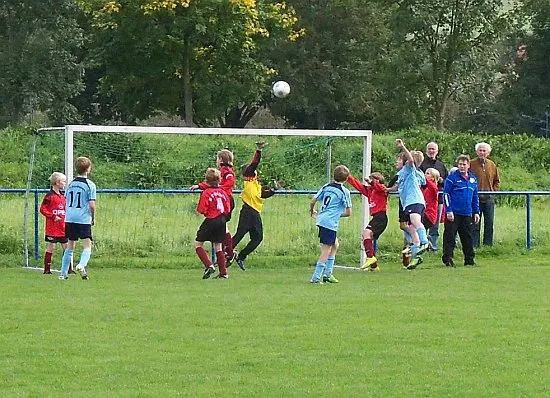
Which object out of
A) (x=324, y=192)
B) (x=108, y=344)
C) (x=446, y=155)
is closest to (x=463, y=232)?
(x=324, y=192)

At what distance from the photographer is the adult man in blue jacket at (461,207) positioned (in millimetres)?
17953

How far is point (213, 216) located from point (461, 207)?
14.6 feet

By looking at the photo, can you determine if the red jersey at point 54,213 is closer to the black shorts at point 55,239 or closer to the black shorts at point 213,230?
the black shorts at point 55,239

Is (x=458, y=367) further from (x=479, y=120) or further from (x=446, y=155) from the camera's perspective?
(x=479, y=120)

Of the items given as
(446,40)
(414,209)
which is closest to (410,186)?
(414,209)

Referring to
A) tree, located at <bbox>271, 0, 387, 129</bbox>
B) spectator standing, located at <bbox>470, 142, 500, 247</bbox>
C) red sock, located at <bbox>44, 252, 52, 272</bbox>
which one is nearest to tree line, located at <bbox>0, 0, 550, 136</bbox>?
tree, located at <bbox>271, 0, 387, 129</bbox>

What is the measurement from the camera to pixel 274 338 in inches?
390

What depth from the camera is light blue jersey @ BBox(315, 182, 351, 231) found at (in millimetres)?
15031

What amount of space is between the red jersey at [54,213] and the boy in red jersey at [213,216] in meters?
2.34

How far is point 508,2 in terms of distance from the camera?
38.2 meters

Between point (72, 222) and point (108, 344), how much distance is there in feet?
20.1

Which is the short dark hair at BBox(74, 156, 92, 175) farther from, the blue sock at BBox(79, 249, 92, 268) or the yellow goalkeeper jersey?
the yellow goalkeeper jersey

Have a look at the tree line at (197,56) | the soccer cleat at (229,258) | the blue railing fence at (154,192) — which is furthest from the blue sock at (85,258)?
the tree line at (197,56)

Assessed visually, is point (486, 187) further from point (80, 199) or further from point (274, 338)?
point (274, 338)
